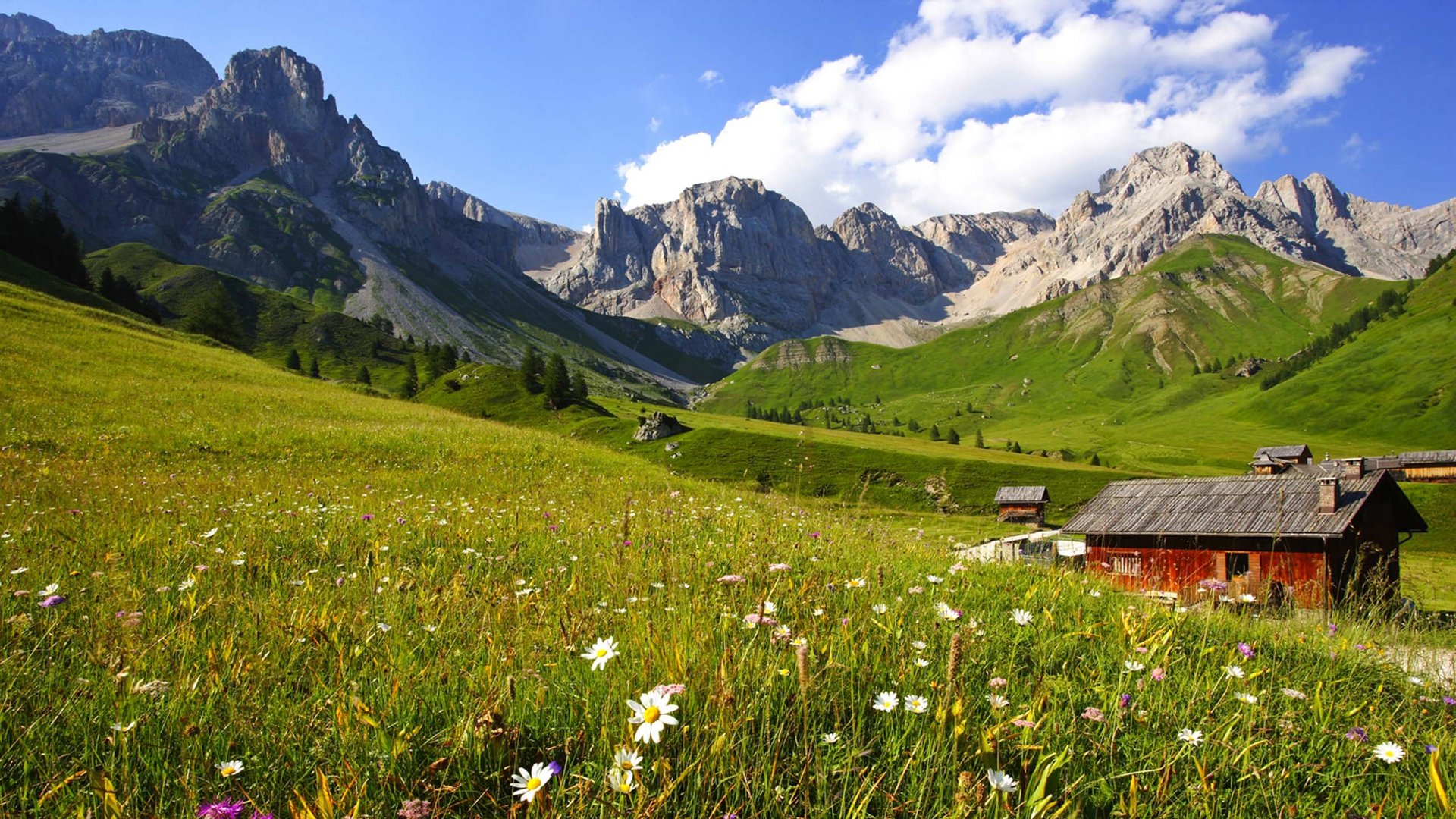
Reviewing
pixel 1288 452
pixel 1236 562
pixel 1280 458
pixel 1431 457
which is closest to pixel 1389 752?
pixel 1236 562

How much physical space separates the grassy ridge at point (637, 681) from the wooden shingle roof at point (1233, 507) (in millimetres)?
35092

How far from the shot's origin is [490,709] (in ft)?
8.61

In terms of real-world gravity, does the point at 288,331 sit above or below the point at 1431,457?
below

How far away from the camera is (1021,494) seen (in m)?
75.9

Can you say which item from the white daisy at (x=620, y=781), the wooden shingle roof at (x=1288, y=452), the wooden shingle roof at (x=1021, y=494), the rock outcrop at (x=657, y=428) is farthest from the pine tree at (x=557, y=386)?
the wooden shingle roof at (x=1288, y=452)

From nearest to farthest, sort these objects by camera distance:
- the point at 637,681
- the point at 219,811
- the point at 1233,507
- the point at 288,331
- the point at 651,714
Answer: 1. the point at 219,811
2. the point at 651,714
3. the point at 637,681
4. the point at 1233,507
5. the point at 288,331

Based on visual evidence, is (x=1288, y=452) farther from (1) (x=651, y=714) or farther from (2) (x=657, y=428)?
(1) (x=651, y=714)

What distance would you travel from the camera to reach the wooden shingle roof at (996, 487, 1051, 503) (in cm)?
7450

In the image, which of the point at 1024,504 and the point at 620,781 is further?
the point at 1024,504

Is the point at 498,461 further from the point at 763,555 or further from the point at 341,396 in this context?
the point at 341,396

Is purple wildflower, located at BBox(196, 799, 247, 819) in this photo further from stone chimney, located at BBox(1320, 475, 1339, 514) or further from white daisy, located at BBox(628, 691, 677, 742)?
stone chimney, located at BBox(1320, 475, 1339, 514)

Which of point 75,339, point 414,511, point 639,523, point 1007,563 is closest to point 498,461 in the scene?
point 414,511

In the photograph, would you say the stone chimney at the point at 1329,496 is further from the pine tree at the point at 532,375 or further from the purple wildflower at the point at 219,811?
the pine tree at the point at 532,375

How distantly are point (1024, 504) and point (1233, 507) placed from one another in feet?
130
